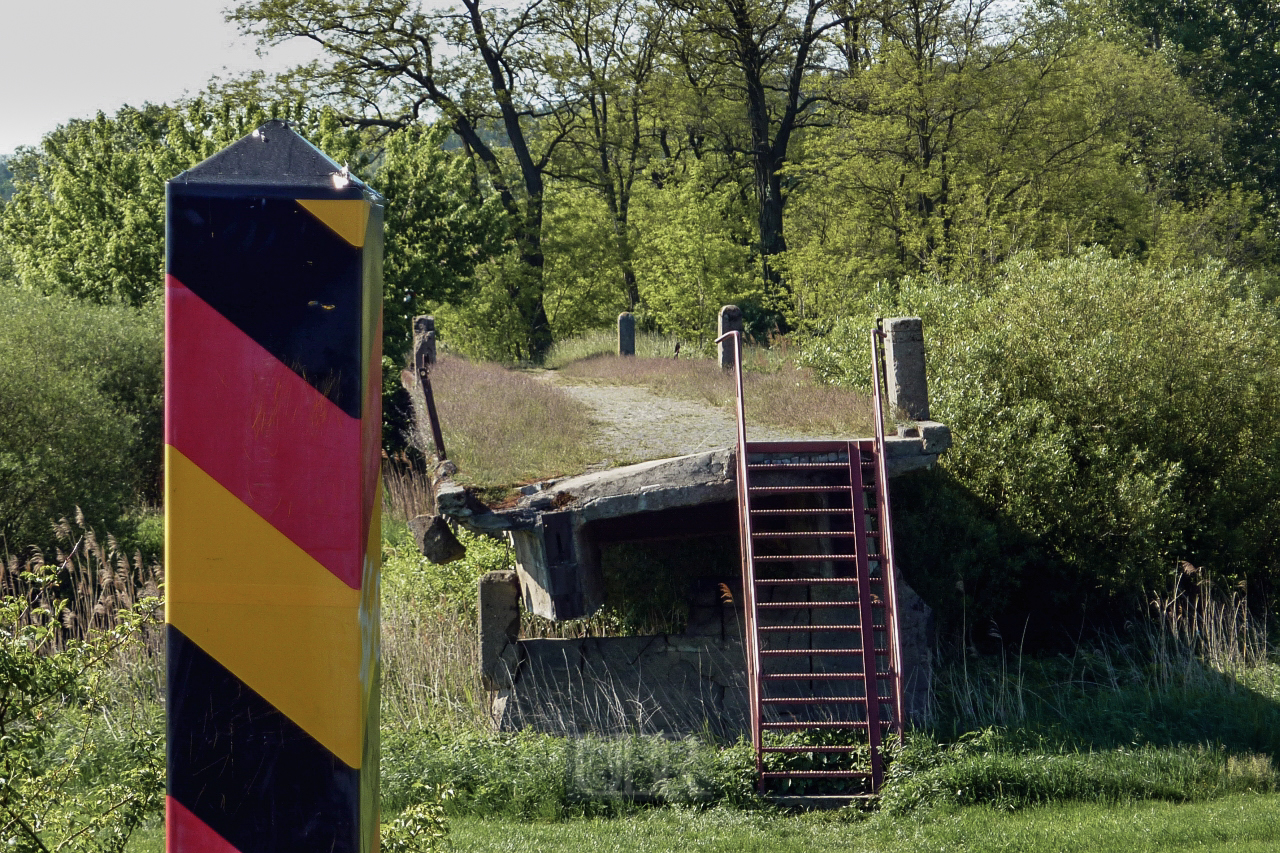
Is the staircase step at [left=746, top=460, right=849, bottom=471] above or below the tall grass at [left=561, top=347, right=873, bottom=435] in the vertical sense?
below

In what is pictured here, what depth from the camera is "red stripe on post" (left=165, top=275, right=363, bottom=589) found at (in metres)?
1.14

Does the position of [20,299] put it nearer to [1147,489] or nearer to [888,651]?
[888,651]

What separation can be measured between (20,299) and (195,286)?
17.9 metres

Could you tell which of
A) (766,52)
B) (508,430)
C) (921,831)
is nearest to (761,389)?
(508,430)

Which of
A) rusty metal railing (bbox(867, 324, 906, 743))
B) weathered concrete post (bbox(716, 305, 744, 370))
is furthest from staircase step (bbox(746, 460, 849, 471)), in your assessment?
weathered concrete post (bbox(716, 305, 744, 370))

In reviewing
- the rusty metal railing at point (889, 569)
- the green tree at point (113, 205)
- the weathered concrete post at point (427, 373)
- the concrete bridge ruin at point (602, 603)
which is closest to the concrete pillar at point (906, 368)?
the concrete bridge ruin at point (602, 603)

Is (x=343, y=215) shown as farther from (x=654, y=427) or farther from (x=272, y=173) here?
(x=654, y=427)

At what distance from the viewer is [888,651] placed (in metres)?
8.23

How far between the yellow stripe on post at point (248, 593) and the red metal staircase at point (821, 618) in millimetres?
7088

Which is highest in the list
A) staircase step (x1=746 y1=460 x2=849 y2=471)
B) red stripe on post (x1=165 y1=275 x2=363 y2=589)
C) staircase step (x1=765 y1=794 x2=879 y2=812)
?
red stripe on post (x1=165 y1=275 x2=363 y2=589)

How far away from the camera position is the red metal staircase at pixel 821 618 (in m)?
8.09

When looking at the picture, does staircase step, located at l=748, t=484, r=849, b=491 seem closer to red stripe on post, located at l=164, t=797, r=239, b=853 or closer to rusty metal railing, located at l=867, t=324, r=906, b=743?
rusty metal railing, located at l=867, t=324, r=906, b=743

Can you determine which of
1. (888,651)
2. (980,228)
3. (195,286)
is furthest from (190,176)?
(980,228)

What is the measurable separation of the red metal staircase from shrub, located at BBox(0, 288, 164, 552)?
9.33 metres
